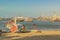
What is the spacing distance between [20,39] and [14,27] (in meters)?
8.59

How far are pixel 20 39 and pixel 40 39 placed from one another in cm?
193

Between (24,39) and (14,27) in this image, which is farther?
(14,27)

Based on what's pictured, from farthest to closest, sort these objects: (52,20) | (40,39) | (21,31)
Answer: (52,20) → (21,31) → (40,39)

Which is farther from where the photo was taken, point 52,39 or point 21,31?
point 21,31

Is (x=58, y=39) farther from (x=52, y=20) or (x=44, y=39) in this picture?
(x=52, y=20)

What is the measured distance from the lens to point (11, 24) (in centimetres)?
3094

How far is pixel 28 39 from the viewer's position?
2186cm

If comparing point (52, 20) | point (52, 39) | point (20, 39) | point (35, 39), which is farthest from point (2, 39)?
point (52, 20)

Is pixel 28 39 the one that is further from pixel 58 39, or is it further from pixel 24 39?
pixel 58 39

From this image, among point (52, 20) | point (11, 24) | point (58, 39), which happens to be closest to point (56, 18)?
point (52, 20)

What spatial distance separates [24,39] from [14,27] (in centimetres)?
853

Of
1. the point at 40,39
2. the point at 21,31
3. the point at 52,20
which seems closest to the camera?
the point at 40,39

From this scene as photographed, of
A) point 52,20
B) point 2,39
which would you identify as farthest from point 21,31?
point 52,20

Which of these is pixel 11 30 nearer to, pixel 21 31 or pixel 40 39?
pixel 21 31
